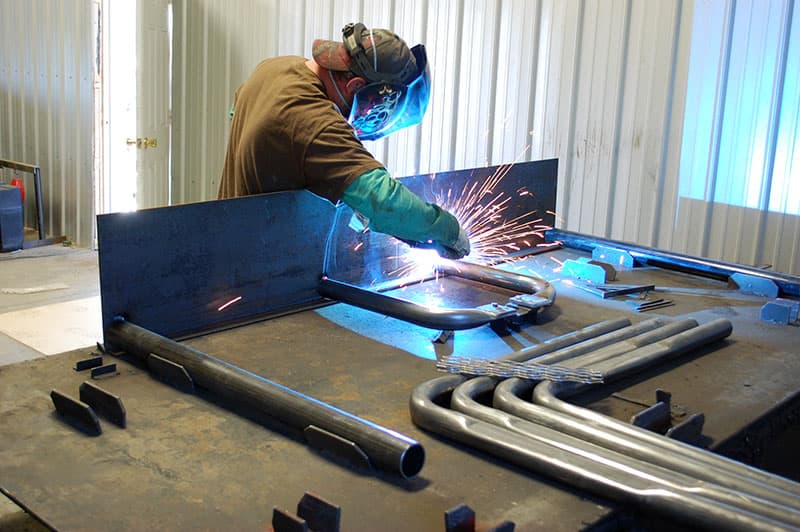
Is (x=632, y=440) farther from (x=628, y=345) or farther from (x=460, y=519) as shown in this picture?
(x=628, y=345)

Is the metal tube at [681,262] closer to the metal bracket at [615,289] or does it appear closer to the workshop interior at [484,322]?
the workshop interior at [484,322]

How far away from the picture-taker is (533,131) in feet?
14.5

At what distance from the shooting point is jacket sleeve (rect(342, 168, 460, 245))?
241 cm

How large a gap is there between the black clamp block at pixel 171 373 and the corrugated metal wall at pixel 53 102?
4.78m

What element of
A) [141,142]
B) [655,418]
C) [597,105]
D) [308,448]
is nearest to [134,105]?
[141,142]

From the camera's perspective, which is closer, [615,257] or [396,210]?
[396,210]

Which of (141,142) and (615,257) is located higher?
(141,142)

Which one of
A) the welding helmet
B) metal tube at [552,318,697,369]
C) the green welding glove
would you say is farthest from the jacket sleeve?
metal tube at [552,318,697,369]

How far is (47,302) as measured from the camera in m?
5.10

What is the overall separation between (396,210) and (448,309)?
34 cm

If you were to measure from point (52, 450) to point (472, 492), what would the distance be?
2.50 feet

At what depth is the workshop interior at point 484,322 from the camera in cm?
146

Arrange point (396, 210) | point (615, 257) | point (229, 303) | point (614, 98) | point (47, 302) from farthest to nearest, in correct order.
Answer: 1. point (47, 302)
2. point (614, 98)
3. point (615, 257)
4. point (396, 210)
5. point (229, 303)

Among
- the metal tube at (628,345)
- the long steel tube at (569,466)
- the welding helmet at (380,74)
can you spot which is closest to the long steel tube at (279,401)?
the long steel tube at (569,466)
